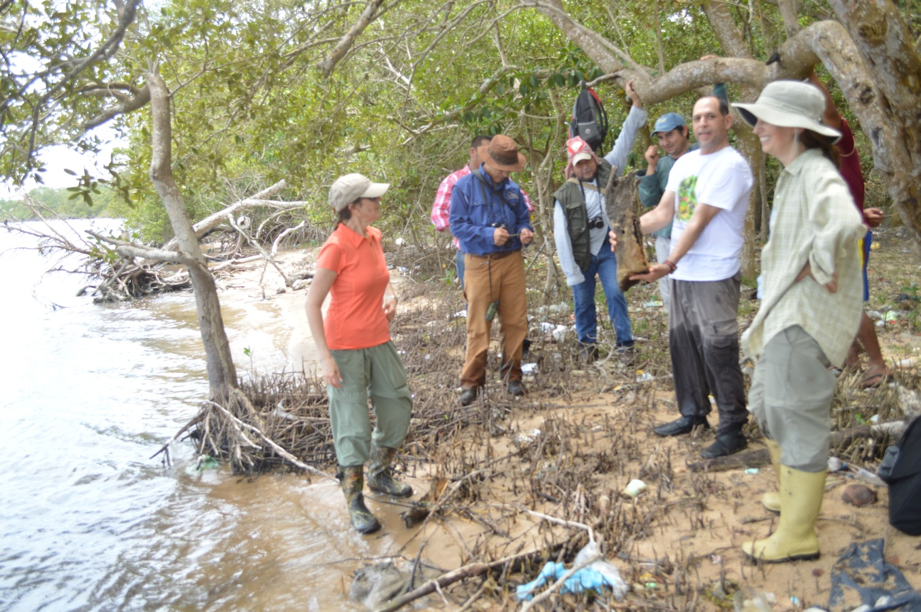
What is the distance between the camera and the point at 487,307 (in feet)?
16.7

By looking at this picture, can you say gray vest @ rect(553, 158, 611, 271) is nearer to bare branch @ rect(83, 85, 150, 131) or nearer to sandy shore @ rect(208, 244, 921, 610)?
sandy shore @ rect(208, 244, 921, 610)

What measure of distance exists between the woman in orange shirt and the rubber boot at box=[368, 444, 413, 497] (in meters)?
0.17

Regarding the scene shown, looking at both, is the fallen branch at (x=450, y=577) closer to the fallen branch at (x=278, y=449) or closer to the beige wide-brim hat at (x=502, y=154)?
the fallen branch at (x=278, y=449)

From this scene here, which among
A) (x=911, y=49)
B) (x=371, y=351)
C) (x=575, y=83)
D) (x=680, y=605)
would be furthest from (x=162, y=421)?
(x=911, y=49)

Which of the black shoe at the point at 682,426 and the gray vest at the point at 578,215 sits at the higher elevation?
the gray vest at the point at 578,215

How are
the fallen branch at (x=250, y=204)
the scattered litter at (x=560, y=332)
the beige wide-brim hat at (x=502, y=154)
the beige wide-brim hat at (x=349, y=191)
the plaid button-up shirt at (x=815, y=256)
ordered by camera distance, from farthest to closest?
the fallen branch at (x=250, y=204)
the scattered litter at (x=560, y=332)
the beige wide-brim hat at (x=502, y=154)
the beige wide-brim hat at (x=349, y=191)
the plaid button-up shirt at (x=815, y=256)

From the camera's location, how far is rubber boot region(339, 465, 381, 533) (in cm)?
370

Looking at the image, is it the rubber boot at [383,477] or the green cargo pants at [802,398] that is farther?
the rubber boot at [383,477]

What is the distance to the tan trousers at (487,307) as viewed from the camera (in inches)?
199

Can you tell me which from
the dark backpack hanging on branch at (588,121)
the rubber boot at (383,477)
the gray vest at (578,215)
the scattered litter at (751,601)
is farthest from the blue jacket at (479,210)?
the scattered litter at (751,601)

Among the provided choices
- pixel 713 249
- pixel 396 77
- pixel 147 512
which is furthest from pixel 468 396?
pixel 396 77

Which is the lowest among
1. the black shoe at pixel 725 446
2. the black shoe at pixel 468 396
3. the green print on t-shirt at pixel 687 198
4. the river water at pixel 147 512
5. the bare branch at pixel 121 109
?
the river water at pixel 147 512

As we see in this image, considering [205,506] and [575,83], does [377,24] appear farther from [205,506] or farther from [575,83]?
[205,506]

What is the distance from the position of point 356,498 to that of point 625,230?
212 cm
